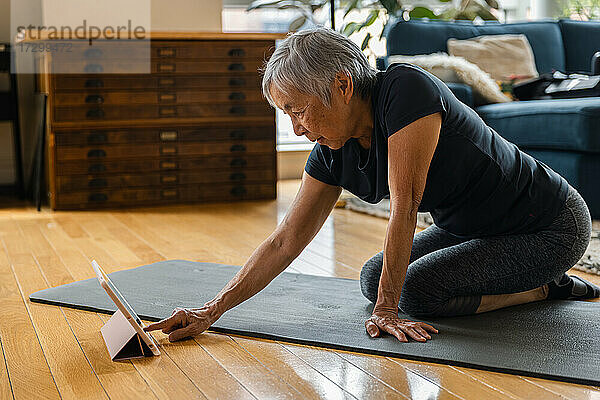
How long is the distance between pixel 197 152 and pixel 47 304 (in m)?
2.21

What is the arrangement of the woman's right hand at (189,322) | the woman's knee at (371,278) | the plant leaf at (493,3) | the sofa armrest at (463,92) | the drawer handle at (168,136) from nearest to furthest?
the woman's right hand at (189,322), the woman's knee at (371,278), the sofa armrest at (463,92), the drawer handle at (168,136), the plant leaf at (493,3)

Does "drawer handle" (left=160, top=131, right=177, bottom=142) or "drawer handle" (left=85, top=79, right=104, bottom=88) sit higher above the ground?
"drawer handle" (left=85, top=79, right=104, bottom=88)

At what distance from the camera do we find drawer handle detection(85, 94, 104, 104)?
405cm

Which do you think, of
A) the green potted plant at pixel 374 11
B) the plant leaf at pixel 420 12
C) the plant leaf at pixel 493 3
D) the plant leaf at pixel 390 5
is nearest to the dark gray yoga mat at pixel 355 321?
the plant leaf at pixel 390 5

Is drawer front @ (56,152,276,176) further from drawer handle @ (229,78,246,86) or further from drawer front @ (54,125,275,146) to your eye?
drawer handle @ (229,78,246,86)

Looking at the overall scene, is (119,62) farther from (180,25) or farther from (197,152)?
(180,25)

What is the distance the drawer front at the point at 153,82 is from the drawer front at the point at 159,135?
0.23m

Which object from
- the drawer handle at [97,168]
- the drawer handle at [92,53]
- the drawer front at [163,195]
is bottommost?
the drawer front at [163,195]

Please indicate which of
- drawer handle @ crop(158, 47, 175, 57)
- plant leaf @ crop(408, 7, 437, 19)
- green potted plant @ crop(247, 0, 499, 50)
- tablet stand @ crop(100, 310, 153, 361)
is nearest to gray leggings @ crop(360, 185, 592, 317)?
tablet stand @ crop(100, 310, 153, 361)

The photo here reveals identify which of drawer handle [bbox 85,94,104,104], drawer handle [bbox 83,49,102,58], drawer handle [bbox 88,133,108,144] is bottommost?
drawer handle [bbox 88,133,108,144]

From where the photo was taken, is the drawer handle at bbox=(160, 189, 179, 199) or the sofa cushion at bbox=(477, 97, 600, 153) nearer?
the sofa cushion at bbox=(477, 97, 600, 153)

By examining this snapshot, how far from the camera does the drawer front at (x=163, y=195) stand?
162 inches

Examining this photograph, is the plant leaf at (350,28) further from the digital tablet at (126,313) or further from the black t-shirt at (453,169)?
the digital tablet at (126,313)

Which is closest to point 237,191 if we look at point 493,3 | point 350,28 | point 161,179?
point 161,179
